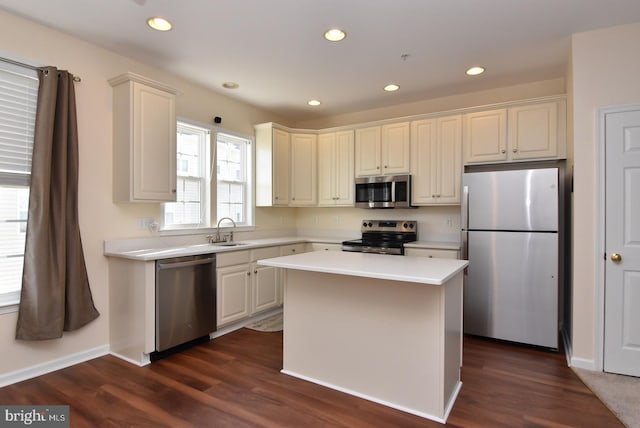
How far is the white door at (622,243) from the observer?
265 centimetres

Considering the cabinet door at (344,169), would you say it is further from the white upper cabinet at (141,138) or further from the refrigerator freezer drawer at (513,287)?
the white upper cabinet at (141,138)

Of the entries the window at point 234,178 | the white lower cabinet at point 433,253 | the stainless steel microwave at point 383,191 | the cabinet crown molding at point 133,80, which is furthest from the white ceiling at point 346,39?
the white lower cabinet at point 433,253

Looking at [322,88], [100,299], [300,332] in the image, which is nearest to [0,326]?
[100,299]

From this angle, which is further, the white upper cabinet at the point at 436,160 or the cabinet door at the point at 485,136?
the white upper cabinet at the point at 436,160

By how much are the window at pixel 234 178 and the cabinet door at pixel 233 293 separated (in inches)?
32.5

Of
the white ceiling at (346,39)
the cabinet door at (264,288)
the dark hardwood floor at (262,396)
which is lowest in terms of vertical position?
the dark hardwood floor at (262,396)

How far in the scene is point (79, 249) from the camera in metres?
2.83

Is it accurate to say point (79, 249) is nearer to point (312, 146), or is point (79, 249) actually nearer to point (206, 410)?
point (206, 410)

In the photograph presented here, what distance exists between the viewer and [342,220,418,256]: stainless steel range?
13.3ft

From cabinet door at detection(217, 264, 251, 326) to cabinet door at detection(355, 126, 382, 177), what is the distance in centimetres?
192

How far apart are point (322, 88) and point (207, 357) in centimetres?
300

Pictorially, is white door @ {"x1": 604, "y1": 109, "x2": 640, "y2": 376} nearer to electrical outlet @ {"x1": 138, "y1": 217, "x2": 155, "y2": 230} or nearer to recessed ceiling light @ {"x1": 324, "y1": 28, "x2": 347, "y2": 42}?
recessed ceiling light @ {"x1": 324, "y1": 28, "x2": 347, "y2": 42}

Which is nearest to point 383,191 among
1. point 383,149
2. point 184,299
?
point 383,149

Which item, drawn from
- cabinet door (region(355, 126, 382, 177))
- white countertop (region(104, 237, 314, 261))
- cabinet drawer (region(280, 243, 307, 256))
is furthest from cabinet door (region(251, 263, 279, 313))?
cabinet door (region(355, 126, 382, 177))
